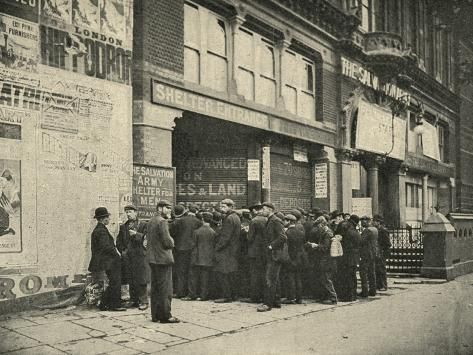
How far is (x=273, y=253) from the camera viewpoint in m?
9.83

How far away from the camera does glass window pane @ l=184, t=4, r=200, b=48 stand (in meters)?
13.2

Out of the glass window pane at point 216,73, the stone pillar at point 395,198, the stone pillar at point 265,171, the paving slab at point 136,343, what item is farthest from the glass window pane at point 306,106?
the paving slab at point 136,343

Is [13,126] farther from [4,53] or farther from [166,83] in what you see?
[166,83]

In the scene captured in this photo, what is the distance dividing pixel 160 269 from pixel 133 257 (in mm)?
1344

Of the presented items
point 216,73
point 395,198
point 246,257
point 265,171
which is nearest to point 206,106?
point 216,73

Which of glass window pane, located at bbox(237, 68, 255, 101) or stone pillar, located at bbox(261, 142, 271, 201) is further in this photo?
stone pillar, located at bbox(261, 142, 271, 201)

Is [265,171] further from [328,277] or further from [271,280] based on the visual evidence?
[271,280]

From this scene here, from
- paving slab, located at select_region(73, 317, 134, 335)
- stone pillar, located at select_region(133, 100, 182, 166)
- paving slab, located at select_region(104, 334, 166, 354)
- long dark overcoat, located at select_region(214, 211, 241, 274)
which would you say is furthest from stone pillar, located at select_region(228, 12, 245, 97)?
paving slab, located at select_region(104, 334, 166, 354)

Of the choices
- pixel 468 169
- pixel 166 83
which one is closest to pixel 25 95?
pixel 166 83

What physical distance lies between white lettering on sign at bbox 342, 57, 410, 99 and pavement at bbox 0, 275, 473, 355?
11206 mm

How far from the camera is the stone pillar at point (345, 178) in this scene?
19.2 m

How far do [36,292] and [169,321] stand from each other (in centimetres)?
235

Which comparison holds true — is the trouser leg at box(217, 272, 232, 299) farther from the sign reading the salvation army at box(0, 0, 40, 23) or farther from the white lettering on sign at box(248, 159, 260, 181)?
the sign reading the salvation army at box(0, 0, 40, 23)

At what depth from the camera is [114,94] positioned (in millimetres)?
10422
